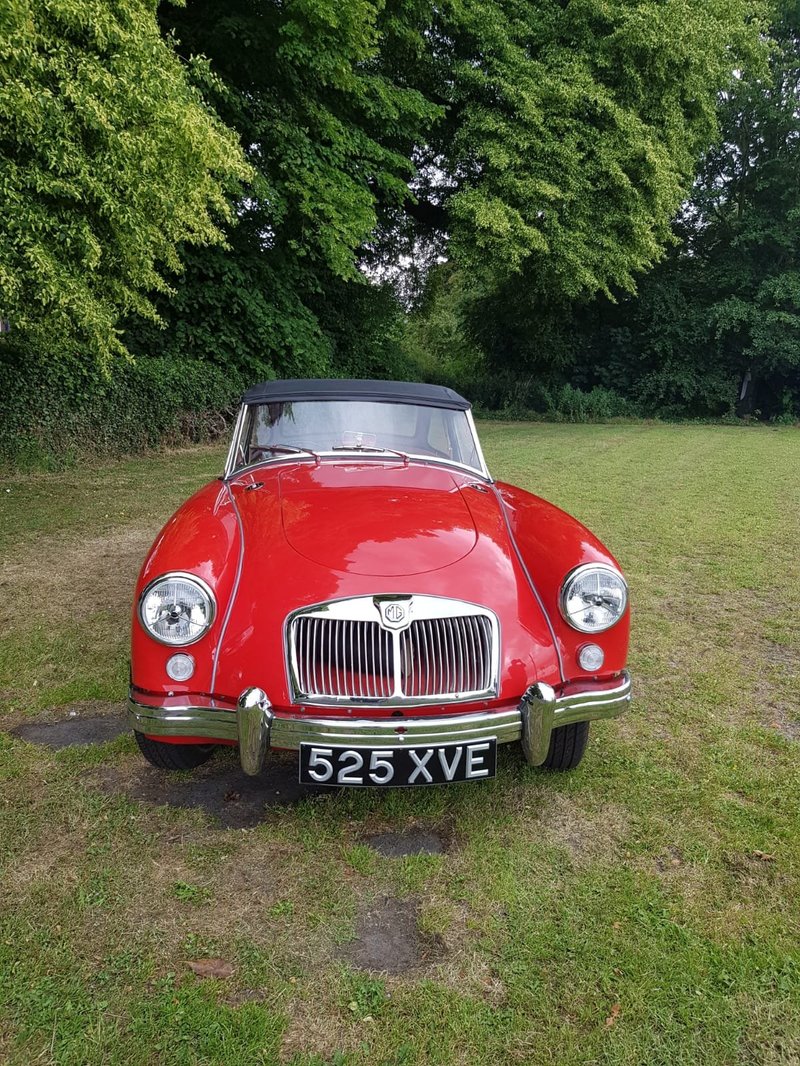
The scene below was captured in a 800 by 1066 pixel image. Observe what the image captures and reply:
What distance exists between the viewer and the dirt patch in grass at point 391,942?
80.4 inches

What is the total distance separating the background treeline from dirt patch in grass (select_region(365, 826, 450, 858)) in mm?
5749

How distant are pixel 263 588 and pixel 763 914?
2.08 metres

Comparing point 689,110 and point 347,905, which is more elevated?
point 689,110

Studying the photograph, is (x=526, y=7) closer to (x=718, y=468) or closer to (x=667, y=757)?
(x=718, y=468)

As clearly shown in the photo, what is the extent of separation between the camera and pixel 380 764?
2.39 metres

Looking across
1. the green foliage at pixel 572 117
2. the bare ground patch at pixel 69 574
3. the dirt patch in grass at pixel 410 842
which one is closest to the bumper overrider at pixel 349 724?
the dirt patch in grass at pixel 410 842

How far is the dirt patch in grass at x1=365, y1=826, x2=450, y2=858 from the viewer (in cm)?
252

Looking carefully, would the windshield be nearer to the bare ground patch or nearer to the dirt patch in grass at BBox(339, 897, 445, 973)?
the bare ground patch

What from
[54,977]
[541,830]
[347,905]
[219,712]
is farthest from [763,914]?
[54,977]

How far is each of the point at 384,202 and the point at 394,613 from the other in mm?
18005

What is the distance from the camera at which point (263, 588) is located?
2.68m

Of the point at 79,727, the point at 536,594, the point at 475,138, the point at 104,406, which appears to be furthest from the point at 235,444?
the point at 475,138

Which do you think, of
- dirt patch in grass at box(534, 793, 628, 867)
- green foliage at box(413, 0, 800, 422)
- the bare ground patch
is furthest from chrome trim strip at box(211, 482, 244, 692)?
green foliage at box(413, 0, 800, 422)

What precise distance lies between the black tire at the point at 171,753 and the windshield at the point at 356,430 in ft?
5.56
